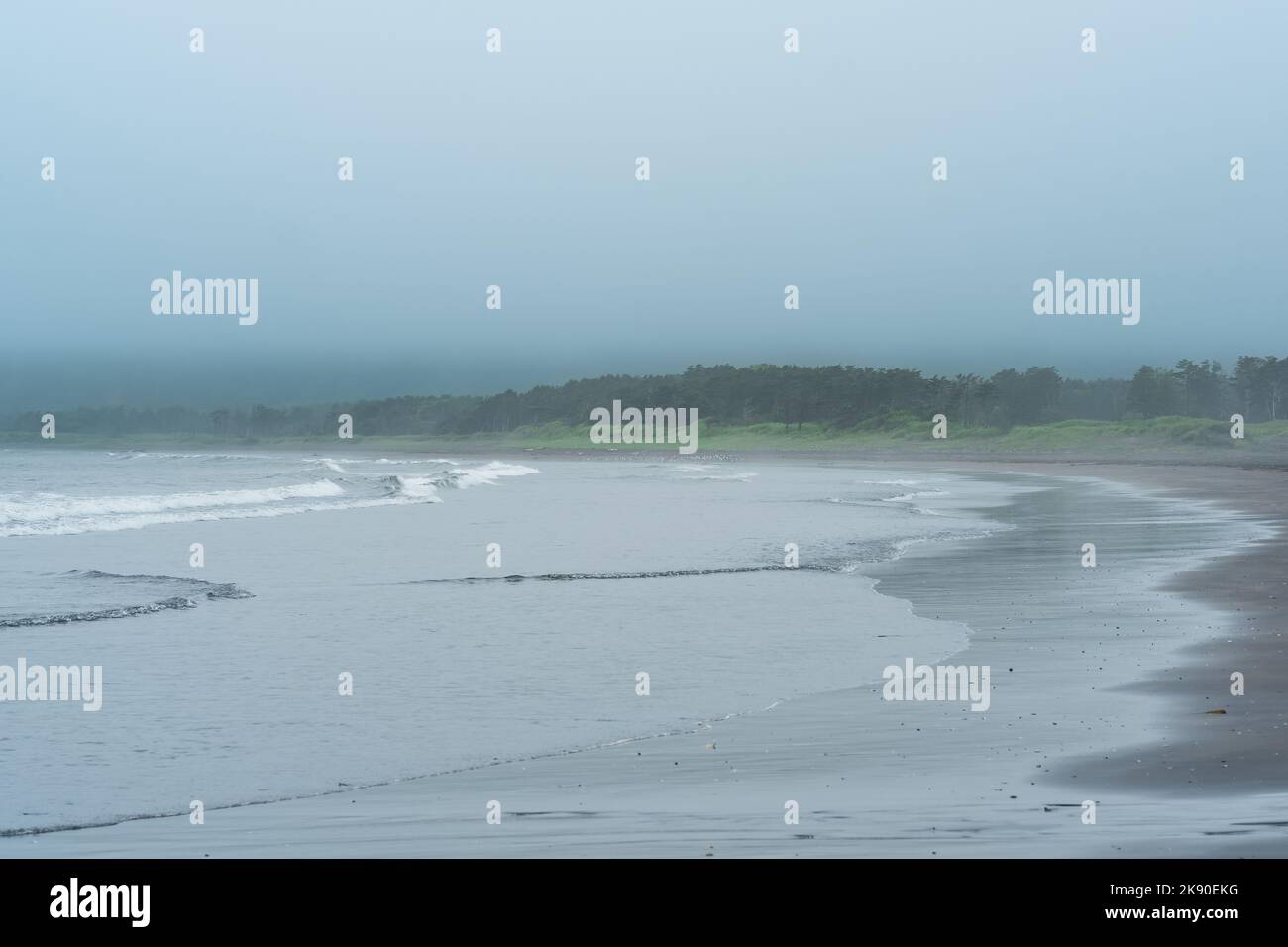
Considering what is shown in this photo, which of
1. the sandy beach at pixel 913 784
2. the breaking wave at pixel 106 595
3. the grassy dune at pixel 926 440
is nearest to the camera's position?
the sandy beach at pixel 913 784

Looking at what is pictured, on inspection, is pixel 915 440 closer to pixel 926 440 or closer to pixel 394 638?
pixel 926 440

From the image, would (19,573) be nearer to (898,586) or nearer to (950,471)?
(898,586)

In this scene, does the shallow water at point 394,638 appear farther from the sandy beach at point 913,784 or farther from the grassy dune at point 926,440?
the grassy dune at point 926,440

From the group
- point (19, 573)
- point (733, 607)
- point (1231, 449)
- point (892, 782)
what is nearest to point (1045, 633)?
point (733, 607)

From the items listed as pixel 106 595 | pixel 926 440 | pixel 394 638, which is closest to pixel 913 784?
pixel 394 638

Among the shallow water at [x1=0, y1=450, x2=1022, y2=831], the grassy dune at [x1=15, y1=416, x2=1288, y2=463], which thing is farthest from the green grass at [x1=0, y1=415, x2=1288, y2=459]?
the shallow water at [x1=0, y1=450, x2=1022, y2=831]

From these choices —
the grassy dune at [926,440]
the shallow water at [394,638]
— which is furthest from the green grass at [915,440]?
the shallow water at [394,638]

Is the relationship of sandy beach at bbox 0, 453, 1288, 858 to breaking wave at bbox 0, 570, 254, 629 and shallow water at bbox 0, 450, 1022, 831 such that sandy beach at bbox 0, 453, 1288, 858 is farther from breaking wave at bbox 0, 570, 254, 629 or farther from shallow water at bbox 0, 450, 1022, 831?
breaking wave at bbox 0, 570, 254, 629

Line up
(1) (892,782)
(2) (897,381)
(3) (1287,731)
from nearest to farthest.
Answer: (1) (892,782), (3) (1287,731), (2) (897,381)
